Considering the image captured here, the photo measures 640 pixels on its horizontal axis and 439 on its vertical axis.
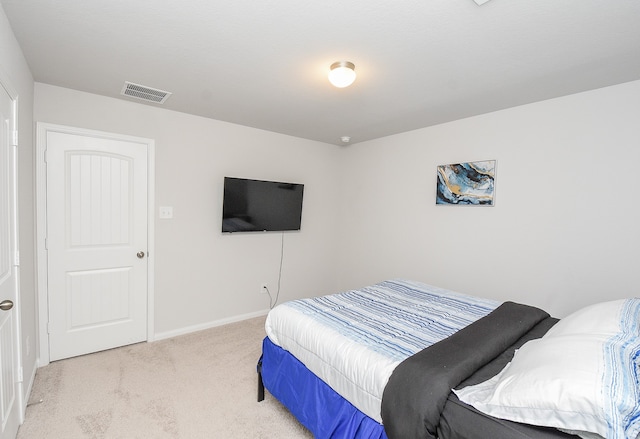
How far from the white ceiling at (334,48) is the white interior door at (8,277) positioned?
0.62 meters

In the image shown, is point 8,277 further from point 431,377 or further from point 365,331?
point 431,377

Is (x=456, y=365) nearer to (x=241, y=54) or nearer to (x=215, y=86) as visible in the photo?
(x=241, y=54)

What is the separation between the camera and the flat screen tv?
3.49 m

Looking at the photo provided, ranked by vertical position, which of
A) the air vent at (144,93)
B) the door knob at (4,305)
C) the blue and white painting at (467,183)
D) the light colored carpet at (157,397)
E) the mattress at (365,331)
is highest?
the air vent at (144,93)

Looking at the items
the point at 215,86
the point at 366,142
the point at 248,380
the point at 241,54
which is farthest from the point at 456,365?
the point at 366,142

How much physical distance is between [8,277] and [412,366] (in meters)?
2.19

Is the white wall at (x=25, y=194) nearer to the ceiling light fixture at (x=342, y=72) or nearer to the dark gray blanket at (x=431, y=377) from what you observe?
the ceiling light fixture at (x=342, y=72)

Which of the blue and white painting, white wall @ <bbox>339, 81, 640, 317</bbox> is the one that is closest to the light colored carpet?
white wall @ <bbox>339, 81, 640, 317</bbox>

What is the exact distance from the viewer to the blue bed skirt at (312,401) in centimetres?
153

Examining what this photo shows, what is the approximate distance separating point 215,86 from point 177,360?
243cm

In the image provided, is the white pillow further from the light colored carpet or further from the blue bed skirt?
the light colored carpet

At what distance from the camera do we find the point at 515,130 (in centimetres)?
283

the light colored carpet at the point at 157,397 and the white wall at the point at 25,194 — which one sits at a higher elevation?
the white wall at the point at 25,194

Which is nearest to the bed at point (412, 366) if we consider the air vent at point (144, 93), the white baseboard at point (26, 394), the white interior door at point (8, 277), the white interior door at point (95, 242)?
the white interior door at point (8, 277)
